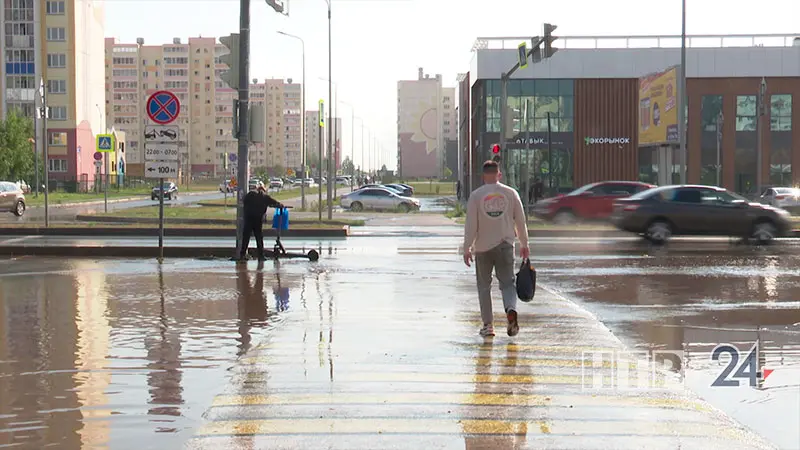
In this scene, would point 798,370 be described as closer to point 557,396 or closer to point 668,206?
point 557,396

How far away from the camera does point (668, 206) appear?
27.4 meters

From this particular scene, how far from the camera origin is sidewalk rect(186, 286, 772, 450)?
6.31m

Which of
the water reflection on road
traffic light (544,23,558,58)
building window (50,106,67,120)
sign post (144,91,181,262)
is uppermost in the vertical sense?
building window (50,106,67,120)

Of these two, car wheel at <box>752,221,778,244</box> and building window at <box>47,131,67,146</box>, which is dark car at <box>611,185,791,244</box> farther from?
building window at <box>47,131,67,146</box>

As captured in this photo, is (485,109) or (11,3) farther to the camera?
(11,3)

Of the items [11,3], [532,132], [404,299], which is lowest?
[404,299]

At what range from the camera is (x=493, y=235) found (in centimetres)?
1034

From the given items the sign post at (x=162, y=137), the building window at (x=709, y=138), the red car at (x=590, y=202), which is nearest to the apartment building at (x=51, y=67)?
the building window at (x=709, y=138)

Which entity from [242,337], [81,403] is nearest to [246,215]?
[242,337]

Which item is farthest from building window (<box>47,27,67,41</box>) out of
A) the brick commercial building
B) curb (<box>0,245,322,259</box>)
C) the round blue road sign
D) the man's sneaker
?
the man's sneaker

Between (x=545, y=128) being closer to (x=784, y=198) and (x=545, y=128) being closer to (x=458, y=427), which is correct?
(x=784, y=198)

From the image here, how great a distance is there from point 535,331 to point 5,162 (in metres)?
88.8

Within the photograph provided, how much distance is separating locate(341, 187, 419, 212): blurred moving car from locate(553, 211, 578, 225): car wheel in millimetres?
18129

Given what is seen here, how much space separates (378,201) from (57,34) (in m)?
68.0
